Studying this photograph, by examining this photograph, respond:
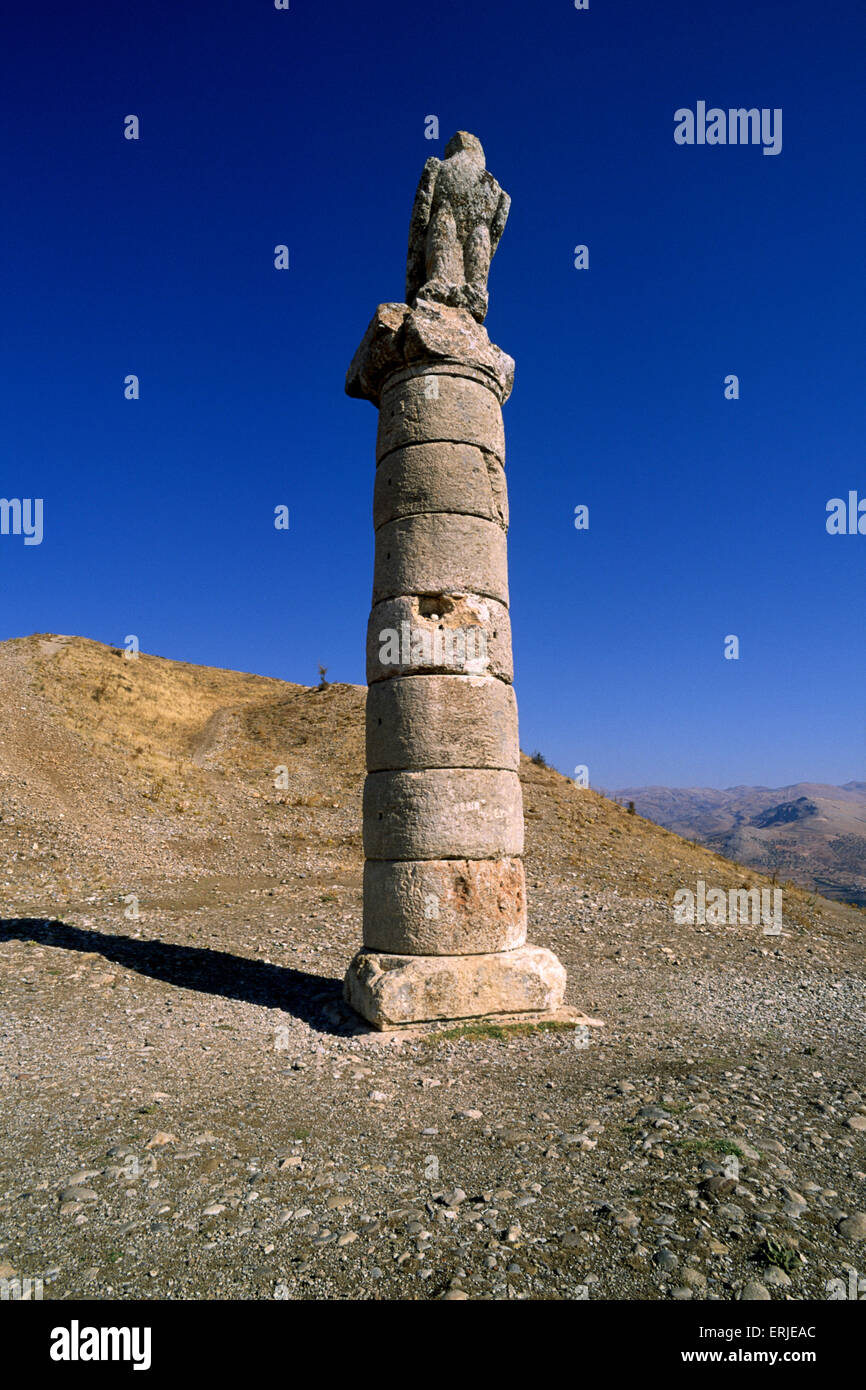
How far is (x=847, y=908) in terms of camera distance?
15148 mm

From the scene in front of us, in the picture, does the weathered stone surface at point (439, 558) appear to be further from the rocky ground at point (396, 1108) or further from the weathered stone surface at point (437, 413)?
the rocky ground at point (396, 1108)

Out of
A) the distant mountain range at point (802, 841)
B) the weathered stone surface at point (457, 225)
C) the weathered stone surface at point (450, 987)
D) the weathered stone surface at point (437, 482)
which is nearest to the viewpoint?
the weathered stone surface at point (450, 987)

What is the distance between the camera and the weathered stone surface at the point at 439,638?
7.25 meters

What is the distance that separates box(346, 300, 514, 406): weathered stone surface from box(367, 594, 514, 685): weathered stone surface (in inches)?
96.2

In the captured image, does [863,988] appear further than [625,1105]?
Yes

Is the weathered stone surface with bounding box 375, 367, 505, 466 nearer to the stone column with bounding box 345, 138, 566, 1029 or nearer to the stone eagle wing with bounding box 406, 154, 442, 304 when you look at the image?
the stone column with bounding box 345, 138, 566, 1029

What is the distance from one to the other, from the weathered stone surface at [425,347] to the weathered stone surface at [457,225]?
0.91ft

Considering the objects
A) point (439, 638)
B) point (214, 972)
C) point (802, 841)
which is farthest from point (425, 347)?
point (802, 841)

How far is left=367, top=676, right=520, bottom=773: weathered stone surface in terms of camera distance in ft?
23.3

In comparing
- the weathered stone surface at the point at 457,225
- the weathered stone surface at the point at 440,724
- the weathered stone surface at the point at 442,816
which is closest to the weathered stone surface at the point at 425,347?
the weathered stone surface at the point at 457,225

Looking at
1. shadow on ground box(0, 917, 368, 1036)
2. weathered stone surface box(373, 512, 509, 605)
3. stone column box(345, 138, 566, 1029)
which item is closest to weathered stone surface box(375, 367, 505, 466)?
stone column box(345, 138, 566, 1029)
